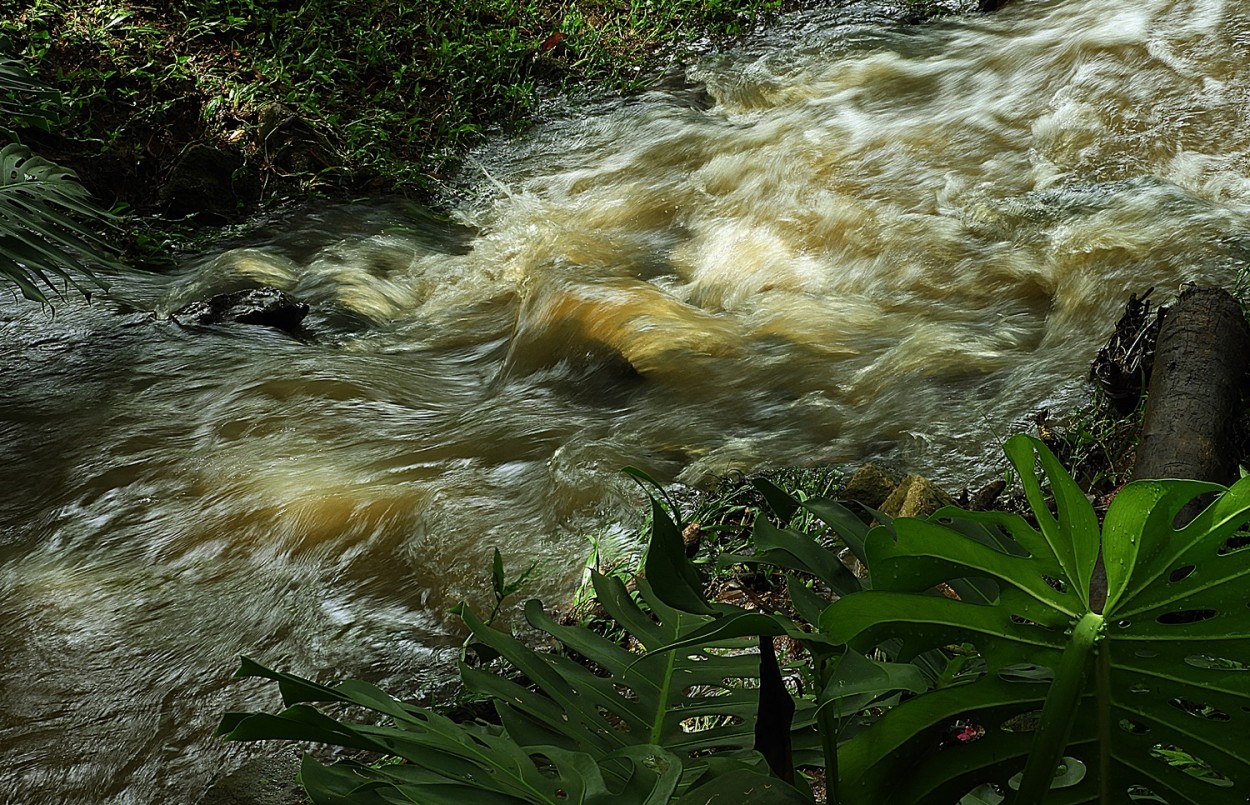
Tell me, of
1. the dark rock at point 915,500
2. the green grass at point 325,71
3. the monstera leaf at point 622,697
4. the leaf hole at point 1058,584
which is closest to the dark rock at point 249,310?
the green grass at point 325,71

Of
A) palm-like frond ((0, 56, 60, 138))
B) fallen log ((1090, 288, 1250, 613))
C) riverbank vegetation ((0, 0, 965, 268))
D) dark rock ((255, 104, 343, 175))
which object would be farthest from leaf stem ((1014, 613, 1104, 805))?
dark rock ((255, 104, 343, 175))

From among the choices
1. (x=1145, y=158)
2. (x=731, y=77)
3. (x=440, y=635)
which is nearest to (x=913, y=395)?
(x=440, y=635)

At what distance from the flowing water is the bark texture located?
26.8 inches

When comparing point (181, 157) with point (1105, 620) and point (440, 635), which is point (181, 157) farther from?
point (1105, 620)

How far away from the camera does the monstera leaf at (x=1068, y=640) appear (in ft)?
2.55

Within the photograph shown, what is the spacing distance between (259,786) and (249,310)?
301 cm

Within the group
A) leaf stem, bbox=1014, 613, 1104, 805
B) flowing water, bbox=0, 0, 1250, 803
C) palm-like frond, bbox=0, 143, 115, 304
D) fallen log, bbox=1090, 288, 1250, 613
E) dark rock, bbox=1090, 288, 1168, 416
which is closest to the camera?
leaf stem, bbox=1014, 613, 1104, 805

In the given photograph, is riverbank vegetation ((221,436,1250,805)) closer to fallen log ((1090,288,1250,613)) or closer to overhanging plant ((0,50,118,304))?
fallen log ((1090,288,1250,613))

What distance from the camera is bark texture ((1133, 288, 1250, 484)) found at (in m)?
2.44

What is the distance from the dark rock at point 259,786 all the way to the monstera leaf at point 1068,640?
175 centimetres

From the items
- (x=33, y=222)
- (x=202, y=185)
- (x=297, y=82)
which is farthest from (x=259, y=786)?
(x=297, y=82)

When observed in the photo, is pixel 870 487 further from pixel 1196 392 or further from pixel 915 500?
pixel 1196 392

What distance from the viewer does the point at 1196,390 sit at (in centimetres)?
267

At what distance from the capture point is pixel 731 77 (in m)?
7.51
